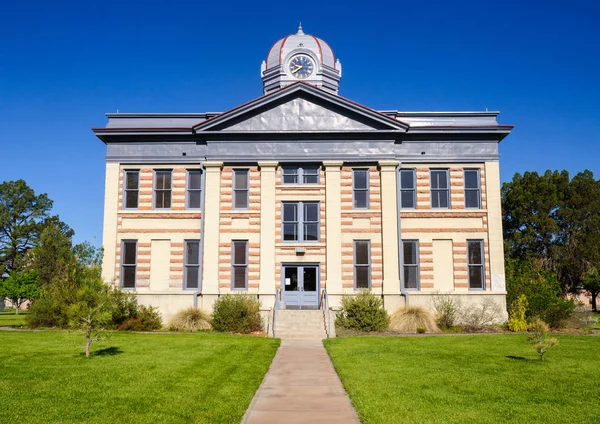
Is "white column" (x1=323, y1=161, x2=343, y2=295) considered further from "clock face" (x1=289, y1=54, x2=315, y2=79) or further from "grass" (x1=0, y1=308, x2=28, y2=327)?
"grass" (x1=0, y1=308, x2=28, y2=327)

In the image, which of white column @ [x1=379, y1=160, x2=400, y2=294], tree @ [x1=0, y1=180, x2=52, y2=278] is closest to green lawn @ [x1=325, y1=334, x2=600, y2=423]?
white column @ [x1=379, y1=160, x2=400, y2=294]

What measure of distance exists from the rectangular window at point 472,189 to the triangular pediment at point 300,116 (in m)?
4.13

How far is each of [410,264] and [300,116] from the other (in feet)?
29.8

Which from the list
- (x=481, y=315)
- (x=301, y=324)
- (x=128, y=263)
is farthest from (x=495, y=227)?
(x=128, y=263)

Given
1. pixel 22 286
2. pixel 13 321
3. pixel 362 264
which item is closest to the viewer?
pixel 362 264

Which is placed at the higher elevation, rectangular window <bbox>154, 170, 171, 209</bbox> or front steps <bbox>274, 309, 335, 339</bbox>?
rectangular window <bbox>154, 170, 171, 209</bbox>

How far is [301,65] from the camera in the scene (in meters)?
36.2

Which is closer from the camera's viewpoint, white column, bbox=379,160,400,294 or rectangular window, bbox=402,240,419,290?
white column, bbox=379,160,400,294

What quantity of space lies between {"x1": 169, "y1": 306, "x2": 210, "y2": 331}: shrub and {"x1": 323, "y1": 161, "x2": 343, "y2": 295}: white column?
591 centimetres

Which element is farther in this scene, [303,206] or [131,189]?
[131,189]

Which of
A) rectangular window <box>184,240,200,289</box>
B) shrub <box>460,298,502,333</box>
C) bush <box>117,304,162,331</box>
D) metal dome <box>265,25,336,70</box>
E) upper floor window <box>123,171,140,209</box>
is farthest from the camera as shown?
metal dome <box>265,25,336,70</box>

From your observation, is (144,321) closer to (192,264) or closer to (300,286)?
(192,264)

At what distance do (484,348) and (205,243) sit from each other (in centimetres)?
1408

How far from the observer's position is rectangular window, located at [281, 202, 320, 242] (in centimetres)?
2748
